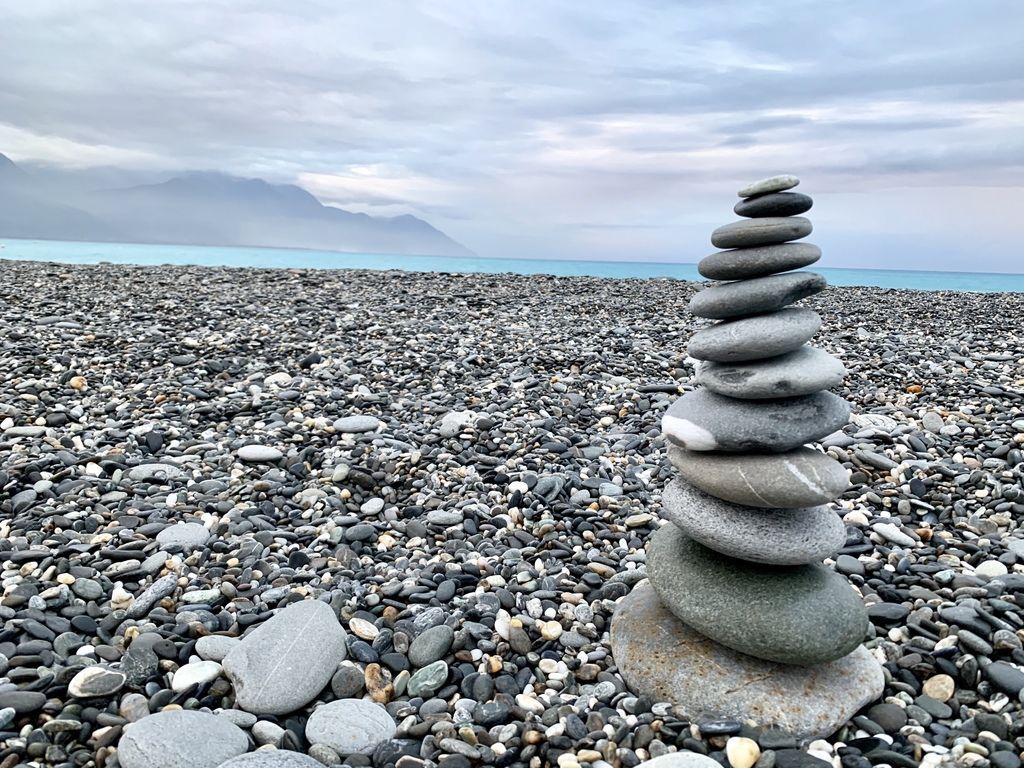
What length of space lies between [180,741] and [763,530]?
9.90 feet

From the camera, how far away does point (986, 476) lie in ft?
21.0

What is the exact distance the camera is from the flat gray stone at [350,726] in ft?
11.5

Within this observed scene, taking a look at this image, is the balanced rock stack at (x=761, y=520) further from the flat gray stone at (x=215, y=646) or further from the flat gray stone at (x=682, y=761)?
the flat gray stone at (x=215, y=646)

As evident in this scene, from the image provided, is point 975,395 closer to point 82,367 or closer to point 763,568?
point 763,568

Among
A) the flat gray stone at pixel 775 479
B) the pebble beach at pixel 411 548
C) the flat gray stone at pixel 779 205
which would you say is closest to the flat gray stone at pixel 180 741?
the pebble beach at pixel 411 548

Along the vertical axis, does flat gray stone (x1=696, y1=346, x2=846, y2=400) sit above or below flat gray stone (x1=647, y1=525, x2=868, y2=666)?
above

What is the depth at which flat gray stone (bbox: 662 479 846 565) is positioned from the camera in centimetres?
376

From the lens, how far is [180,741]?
3.37 metres

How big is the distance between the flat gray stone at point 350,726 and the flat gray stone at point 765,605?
1.65 meters

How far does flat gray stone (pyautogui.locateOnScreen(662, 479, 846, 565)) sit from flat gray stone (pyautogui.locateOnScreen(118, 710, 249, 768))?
2539 millimetres

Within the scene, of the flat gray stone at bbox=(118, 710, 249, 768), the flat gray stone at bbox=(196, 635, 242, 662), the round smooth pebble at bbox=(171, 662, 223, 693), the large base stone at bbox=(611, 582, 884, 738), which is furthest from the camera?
the flat gray stone at bbox=(196, 635, 242, 662)

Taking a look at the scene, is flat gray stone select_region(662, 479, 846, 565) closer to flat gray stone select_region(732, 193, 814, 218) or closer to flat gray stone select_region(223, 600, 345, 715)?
flat gray stone select_region(732, 193, 814, 218)

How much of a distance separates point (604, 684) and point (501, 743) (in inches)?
26.9

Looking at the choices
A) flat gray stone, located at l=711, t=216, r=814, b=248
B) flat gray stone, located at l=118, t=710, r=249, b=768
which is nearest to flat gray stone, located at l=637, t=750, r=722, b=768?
flat gray stone, located at l=118, t=710, r=249, b=768
